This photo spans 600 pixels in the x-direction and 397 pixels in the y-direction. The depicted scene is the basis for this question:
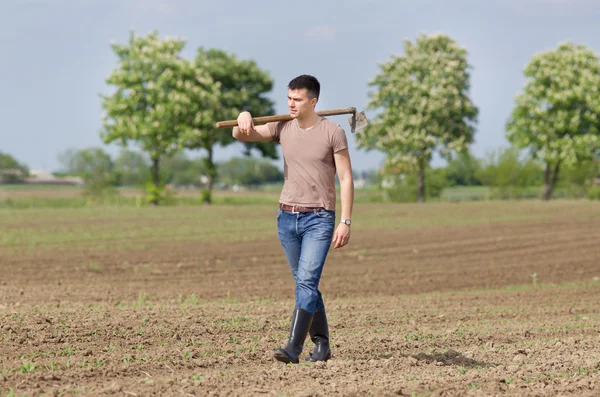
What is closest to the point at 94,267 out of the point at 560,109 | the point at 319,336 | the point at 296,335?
the point at 319,336

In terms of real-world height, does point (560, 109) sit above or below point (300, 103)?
above

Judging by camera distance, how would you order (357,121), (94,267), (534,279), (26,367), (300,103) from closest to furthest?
(26,367) < (300,103) < (357,121) < (534,279) < (94,267)

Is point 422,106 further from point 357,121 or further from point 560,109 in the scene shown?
point 357,121

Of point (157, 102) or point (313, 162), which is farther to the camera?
point (157, 102)

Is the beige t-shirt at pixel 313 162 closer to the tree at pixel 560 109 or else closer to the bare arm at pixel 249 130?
the bare arm at pixel 249 130

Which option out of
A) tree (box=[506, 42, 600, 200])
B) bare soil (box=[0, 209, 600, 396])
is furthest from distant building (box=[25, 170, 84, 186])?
bare soil (box=[0, 209, 600, 396])

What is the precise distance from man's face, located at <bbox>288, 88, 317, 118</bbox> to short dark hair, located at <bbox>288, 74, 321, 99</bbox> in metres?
0.03

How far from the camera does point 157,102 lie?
173ft

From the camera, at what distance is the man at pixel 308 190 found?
20.1ft

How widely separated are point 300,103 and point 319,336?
6.61 ft

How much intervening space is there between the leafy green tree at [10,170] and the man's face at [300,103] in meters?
84.3

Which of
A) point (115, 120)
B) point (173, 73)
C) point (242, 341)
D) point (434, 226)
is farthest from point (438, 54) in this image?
point (242, 341)

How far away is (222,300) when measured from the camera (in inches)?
501

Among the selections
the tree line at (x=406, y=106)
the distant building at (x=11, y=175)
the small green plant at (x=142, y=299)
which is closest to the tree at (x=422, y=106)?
the tree line at (x=406, y=106)
